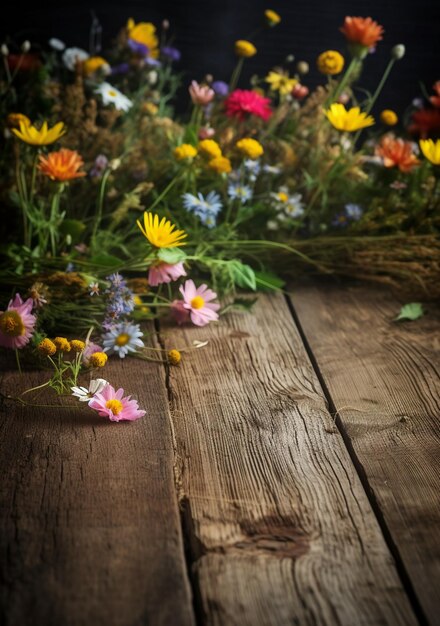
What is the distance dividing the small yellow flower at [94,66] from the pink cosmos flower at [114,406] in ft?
3.39

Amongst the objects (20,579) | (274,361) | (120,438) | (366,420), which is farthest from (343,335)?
(20,579)

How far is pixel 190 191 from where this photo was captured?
1.94 metres

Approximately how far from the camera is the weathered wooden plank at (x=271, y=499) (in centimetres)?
101

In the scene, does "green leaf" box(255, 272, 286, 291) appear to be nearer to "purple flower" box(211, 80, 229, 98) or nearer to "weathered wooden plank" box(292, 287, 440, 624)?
"weathered wooden plank" box(292, 287, 440, 624)

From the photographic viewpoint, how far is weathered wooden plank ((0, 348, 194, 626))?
0.98 meters

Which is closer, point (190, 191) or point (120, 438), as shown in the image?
point (120, 438)

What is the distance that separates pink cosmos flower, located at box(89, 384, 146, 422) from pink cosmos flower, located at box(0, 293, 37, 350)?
0.20 meters

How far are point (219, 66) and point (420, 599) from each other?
1799 millimetres

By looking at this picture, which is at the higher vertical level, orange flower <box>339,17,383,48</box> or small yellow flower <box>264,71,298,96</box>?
orange flower <box>339,17,383,48</box>

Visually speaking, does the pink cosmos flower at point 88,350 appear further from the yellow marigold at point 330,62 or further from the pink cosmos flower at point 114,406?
the yellow marigold at point 330,62

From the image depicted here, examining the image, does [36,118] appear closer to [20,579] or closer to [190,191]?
[190,191]

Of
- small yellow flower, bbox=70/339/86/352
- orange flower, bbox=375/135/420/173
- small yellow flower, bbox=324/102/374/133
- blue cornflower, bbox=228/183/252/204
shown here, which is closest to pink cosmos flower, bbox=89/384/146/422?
small yellow flower, bbox=70/339/86/352

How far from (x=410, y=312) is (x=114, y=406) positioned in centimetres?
78

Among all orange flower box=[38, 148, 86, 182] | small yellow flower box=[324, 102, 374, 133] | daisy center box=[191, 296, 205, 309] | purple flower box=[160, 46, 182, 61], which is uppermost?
small yellow flower box=[324, 102, 374, 133]
